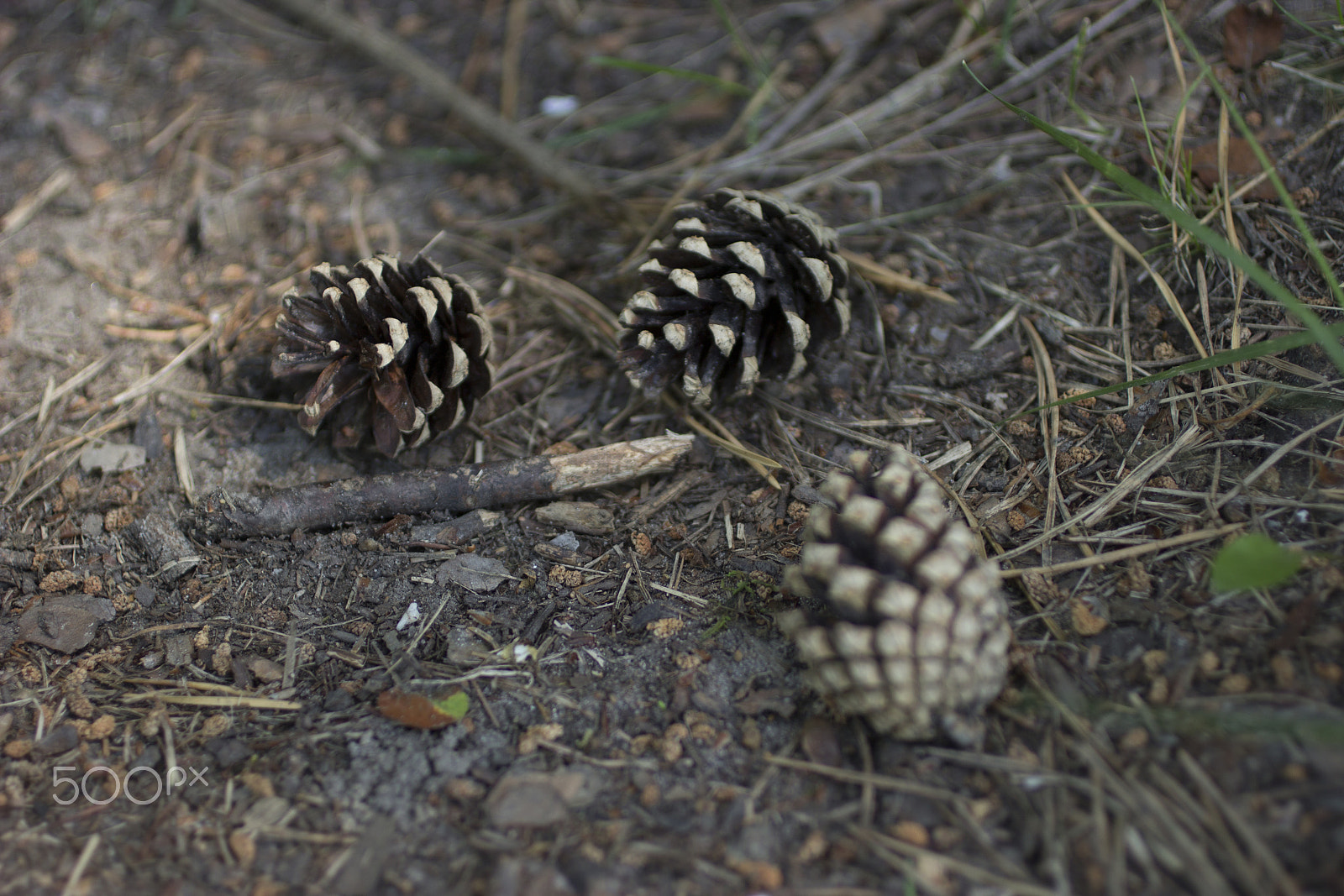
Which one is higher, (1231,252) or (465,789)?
(1231,252)

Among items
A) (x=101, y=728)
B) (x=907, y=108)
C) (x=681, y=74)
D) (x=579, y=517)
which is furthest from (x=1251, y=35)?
(x=101, y=728)

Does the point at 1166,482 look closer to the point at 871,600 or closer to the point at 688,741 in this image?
the point at 871,600

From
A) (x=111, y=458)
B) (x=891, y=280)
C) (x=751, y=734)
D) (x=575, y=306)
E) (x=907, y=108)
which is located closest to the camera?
(x=751, y=734)

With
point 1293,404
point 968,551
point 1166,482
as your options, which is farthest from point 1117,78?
point 968,551

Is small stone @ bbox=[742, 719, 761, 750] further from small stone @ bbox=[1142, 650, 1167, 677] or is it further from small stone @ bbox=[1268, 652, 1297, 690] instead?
small stone @ bbox=[1268, 652, 1297, 690]

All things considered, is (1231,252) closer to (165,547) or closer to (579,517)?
(579,517)

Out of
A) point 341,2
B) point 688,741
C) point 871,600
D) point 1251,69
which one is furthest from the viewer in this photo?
point 341,2

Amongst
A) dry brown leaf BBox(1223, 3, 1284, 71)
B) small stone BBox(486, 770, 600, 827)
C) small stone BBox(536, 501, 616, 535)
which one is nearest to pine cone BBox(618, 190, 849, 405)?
small stone BBox(536, 501, 616, 535)
